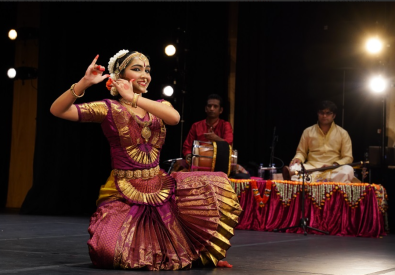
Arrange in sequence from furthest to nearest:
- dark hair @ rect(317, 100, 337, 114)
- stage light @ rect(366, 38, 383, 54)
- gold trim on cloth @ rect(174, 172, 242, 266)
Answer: stage light @ rect(366, 38, 383, 54) < dark hair @ rect(317, 100, 337, 114) < gold trim on cloth @ rect(174, 172, 242, 266)

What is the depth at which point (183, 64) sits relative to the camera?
25.9ft

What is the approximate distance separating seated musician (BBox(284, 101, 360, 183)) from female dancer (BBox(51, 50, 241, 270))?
346 cm

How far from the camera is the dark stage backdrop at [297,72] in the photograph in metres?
7.73

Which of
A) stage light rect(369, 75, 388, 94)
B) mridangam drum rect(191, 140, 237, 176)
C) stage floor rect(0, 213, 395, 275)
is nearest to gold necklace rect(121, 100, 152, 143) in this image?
stage floor rect(0, 213, 395, 275)

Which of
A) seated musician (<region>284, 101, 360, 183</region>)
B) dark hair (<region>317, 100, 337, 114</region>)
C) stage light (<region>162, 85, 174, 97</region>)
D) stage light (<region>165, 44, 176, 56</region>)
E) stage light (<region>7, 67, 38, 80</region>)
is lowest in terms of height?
seated musician (<region>284, 101, 360, 183</region>)

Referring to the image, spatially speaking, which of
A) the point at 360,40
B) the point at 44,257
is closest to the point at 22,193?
the point at 360,40

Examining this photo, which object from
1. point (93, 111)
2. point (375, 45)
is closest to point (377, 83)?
point (375, 45)

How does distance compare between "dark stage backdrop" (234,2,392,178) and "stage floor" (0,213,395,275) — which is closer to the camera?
"stage floor" (0,213,395,275)

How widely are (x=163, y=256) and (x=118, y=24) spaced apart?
5.26m

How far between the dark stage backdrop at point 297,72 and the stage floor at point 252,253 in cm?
208

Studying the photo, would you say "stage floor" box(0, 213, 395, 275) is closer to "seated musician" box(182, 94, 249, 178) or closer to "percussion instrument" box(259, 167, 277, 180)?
"percussion instrument" box(259, 167, 277, 180)

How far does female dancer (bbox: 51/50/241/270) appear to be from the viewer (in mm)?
3090

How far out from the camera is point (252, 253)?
4.02m

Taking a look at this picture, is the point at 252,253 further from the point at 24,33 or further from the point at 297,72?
the point at 24,33
